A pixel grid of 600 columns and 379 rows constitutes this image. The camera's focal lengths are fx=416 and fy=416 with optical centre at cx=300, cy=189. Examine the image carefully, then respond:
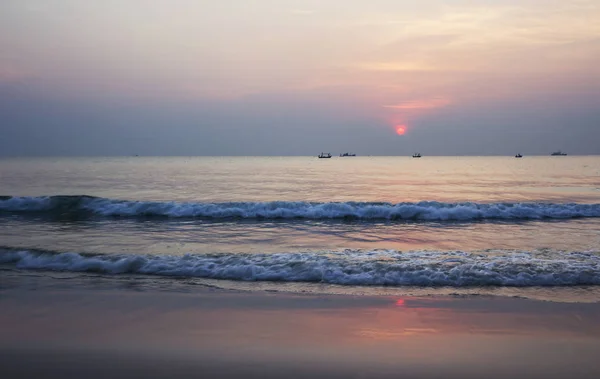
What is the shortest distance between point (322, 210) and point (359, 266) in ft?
34.0

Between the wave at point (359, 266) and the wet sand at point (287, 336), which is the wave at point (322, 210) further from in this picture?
the wet sand at point (287, 336)

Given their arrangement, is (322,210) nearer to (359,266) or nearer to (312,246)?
(312,246)

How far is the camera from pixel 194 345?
17.3 feet

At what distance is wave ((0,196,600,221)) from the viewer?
743 inches

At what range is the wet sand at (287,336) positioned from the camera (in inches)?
183

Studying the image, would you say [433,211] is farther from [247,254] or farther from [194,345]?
[194,345]

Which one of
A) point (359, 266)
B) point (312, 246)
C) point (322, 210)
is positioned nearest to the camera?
point (359, 266)

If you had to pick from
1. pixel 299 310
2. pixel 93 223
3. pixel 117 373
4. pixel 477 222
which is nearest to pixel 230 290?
pixel 299 310

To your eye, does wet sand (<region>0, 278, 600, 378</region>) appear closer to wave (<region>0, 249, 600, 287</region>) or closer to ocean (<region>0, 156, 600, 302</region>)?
ocean (<region>0, 156, 600, 302</region>)

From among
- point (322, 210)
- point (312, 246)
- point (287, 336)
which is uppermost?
point (322, 210)

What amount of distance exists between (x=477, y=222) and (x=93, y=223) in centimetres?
1565

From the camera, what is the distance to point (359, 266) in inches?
356

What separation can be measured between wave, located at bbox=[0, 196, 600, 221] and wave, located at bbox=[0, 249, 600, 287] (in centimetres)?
840

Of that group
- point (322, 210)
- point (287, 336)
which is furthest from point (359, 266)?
point (322, 210)
